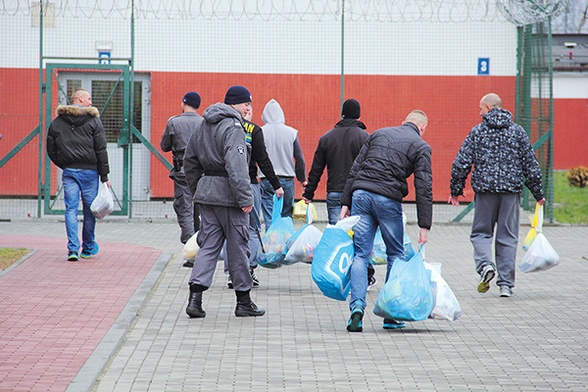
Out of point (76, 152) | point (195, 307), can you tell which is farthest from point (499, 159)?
point (76, 152)

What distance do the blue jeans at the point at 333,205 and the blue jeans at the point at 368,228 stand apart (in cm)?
202

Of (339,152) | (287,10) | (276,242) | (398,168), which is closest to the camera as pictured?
(398,168)

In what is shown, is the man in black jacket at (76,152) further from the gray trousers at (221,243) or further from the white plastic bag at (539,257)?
the white plastic bag at (539,257)

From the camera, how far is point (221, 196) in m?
8.63

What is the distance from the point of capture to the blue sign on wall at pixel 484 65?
65.4ft

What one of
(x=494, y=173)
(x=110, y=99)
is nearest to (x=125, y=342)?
(x=494, y=173)

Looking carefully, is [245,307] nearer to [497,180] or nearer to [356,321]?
[356,321]

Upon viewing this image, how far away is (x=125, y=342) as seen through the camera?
7691mm

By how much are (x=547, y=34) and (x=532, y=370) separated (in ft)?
37.8

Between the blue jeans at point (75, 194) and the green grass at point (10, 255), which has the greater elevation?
the blue jeans at point (75, 194)

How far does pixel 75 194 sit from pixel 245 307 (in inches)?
149

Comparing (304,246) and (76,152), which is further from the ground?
(76,152)

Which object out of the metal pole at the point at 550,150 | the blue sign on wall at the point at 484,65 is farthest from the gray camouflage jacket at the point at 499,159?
the blue sign on wall at the point at 484,65

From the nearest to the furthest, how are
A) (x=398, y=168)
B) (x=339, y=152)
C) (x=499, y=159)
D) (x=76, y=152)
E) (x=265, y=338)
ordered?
1. (x=265, y=338)
2. (x=398, y=168)
3. (x=499, y=159)
4. (x=339, y=152)
5. (x=76, y=152)
